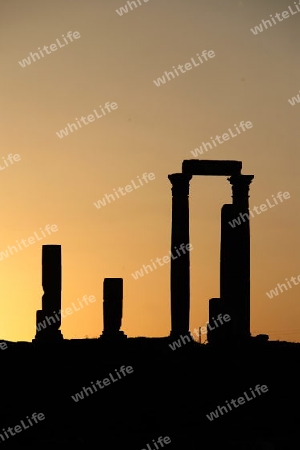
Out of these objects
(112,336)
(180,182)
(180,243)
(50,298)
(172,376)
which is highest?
(180,182)

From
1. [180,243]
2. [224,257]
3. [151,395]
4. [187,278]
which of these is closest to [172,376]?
[151,395]

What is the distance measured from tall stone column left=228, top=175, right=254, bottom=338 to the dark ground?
6.10 feet

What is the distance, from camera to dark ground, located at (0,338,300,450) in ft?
151

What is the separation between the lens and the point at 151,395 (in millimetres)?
52000

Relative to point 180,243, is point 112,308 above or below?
below

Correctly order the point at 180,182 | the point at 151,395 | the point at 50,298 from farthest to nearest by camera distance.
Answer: the point at 180,182
the point at 50,298
the point at 151,395

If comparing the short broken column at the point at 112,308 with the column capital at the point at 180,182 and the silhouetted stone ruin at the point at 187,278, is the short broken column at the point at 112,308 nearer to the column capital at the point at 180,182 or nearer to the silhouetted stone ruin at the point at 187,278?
the silhouetted stone ruin at the point at 187,278

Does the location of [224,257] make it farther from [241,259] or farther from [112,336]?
[112,336]

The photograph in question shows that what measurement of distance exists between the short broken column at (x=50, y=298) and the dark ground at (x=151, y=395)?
117cm

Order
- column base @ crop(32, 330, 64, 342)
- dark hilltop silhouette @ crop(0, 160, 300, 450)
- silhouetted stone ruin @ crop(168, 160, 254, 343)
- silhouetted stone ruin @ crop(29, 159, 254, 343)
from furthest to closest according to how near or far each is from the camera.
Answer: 1. silhouetted stone ruin @ crop(168, 160, 254, 343)
2. silhouetted stone ruin @ crop(29, 159, 254, 343)
3. column base @ crop(32, 330, 64, 342)
4. dark hilltop silhouette @ crop(0, 160, 300, 450)

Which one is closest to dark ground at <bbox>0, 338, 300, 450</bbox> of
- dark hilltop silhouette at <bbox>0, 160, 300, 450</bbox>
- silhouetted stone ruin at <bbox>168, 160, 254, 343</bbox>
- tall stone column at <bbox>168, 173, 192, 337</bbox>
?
dark hilltop silhouette at <bbox>0, 160, 300, 450</bbox>

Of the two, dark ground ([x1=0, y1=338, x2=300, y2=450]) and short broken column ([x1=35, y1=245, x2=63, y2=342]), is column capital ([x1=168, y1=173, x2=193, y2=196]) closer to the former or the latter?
short broken column ([x1=35, y1=245, x2=63, y2=342])

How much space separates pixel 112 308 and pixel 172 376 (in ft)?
33.2

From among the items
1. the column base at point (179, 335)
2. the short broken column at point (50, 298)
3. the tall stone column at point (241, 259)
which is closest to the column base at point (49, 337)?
the short broken column at point (50, 298)
